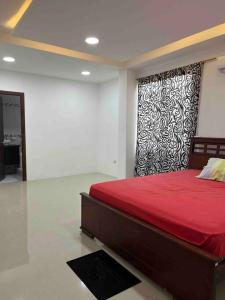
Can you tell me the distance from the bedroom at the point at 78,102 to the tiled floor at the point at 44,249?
0.01m

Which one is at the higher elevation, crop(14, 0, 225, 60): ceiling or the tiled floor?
crop(14, 0, 225, 60): ceiling

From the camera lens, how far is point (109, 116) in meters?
6.01

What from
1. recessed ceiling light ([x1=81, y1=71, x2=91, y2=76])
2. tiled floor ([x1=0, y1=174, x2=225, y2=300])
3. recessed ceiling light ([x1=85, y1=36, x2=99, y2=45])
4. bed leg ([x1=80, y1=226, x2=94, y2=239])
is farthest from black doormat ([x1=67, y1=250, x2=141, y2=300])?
recessed ceiling light ([x1=81, y1=71, x2=91, y2=76])

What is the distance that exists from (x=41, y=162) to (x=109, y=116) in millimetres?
2135

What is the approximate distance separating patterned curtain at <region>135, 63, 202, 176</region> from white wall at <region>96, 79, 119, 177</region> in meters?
1.15

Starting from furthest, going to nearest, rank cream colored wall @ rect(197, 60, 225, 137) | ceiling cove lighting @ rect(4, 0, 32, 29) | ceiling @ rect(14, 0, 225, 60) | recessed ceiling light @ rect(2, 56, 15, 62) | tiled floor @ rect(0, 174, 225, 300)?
1. recessed ceiling light @ rect(2, 56, 15, 62)
2. cream colored wall @ rect(197, 60, 225, 137)
3. ceiling cove lighting @ rect(4, 0, 32, 29)
4. ceiling @ rect(14, 0, 225, 60)
5. tiled floor @ rect(0, 174, 225, 300)

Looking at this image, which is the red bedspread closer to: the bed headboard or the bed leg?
the bed leg

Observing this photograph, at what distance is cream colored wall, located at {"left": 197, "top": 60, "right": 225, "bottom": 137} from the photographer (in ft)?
11.2

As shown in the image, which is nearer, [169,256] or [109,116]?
[169,256]

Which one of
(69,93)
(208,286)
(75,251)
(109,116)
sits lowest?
(75,251)

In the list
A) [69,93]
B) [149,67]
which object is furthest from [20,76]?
[149,67]

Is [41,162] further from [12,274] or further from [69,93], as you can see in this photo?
[12,274]

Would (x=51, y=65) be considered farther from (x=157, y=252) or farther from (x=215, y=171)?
(x=157, y=252)

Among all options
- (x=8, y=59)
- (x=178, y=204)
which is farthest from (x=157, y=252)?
(x=8, y=59)
